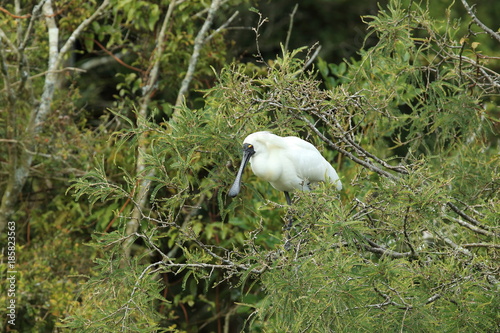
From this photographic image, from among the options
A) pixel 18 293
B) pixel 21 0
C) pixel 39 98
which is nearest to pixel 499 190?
pixel 18 293

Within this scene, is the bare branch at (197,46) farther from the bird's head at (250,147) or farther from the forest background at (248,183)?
the bird's head at (250,147)

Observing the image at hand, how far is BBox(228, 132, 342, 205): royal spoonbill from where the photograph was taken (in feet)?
14.9

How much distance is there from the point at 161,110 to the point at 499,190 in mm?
3943

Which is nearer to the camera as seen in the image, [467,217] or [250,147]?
[467,217]

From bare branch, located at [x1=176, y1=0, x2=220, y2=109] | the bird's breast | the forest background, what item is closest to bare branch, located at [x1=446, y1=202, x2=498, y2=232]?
the forest background

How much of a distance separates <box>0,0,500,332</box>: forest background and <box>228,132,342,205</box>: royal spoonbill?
0.12m

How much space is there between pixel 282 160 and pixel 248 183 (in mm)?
1051

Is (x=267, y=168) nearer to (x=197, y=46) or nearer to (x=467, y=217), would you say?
(x=467, y=217)

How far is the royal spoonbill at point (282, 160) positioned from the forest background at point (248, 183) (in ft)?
0.39

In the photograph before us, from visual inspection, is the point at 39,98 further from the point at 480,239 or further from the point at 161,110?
the point at 480,239

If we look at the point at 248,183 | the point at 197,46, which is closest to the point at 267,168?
the point at 248,183

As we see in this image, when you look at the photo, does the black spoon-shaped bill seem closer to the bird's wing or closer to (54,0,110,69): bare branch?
the bird's wing

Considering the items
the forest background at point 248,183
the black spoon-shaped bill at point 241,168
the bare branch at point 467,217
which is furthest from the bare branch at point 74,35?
the bare branch at point 467,217

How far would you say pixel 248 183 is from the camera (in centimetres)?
577
